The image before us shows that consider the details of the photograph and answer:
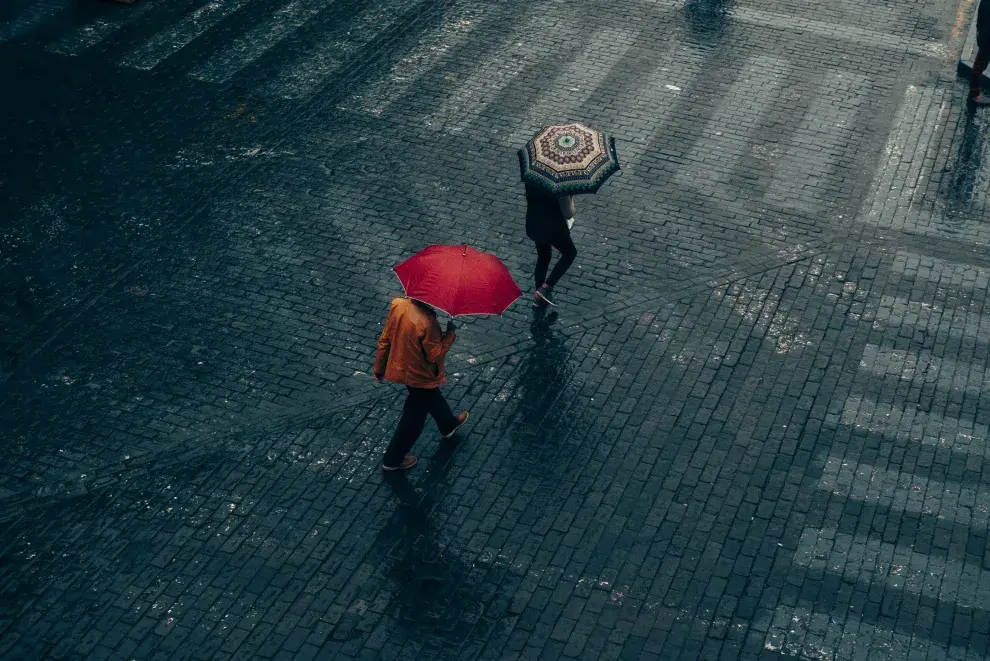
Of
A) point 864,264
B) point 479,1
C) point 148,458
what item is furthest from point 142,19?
point 864,264

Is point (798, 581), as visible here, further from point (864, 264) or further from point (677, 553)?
point (864, 264)

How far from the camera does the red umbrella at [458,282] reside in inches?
346

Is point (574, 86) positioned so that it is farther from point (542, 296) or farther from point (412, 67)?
point (542, 296)

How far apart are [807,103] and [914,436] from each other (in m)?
5.94

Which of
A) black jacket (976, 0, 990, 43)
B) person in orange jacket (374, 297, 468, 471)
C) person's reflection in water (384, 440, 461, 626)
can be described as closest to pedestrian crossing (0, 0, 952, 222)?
black jacket (976, 0, 990, 43)

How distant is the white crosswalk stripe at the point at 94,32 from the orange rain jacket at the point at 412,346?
9477mm

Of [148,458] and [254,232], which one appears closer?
[148,458]

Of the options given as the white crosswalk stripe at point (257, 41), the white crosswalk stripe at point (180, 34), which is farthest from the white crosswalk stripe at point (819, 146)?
the white crosswalk stripe at point (180, 34)

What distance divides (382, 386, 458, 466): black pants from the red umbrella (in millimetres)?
848

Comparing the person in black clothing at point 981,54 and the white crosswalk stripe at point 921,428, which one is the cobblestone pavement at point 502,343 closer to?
the white crosswalk stripe at point 921,428

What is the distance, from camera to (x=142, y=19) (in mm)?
16828

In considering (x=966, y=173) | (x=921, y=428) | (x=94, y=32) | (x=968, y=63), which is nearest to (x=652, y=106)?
(x=966, y=173)

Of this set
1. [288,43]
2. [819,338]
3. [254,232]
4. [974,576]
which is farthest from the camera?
[288,43]

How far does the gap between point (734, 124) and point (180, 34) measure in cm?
803
